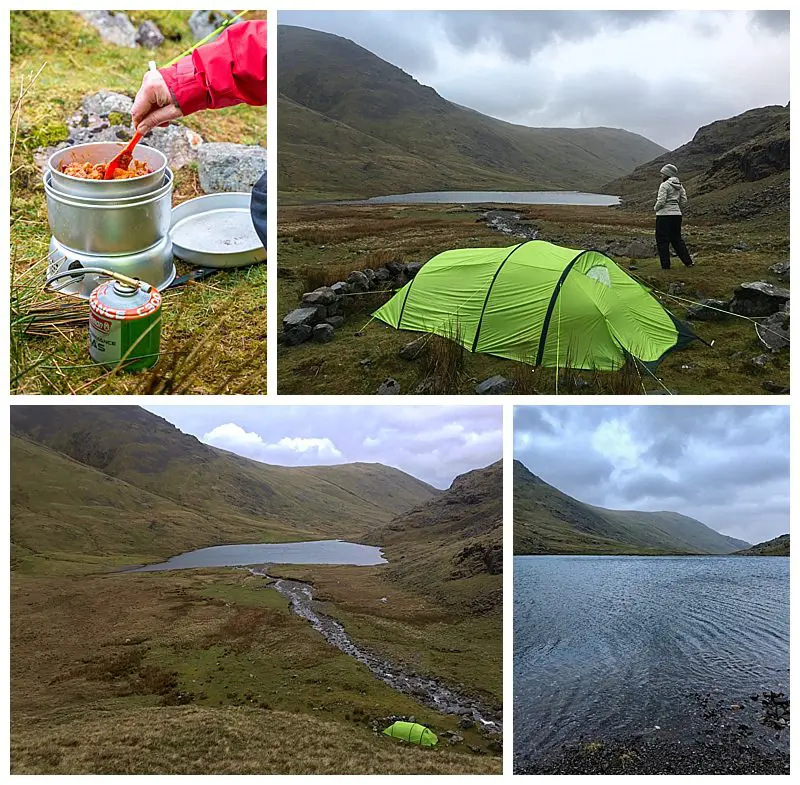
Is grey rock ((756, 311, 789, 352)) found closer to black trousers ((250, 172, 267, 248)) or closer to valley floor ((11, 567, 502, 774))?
valley floor ((11, 567, 502, 774))

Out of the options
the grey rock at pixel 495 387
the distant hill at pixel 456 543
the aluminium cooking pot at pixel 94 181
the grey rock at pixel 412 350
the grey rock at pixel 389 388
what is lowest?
the distant hill at pixel 456 543

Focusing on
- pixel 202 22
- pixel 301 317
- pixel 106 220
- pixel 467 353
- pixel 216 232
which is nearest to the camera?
pixel 106 220

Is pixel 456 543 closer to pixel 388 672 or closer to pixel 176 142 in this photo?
pixel 388 672

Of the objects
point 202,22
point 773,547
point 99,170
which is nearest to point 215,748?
point 99,170

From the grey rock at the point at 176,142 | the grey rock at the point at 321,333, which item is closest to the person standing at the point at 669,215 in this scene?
the grey rock at the point at 321,333

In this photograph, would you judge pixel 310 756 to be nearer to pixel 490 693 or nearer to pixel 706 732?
pixel 490 693

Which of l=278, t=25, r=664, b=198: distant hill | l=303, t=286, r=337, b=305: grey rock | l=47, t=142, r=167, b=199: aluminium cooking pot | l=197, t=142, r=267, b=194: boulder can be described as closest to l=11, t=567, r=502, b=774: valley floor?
l=303, t=286, r=337, b=305: grey rock

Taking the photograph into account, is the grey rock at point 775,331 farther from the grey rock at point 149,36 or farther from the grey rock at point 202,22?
the grey rock at point 149,36
